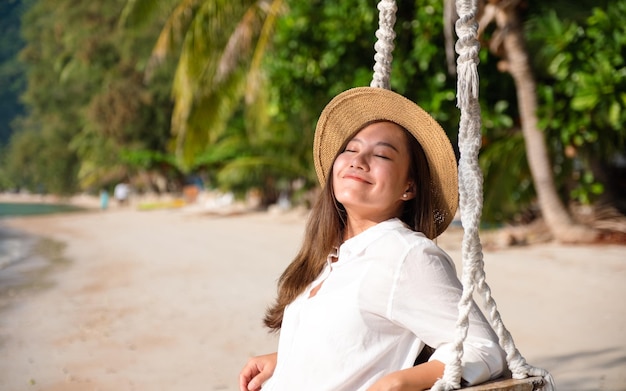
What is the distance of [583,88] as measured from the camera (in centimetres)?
799

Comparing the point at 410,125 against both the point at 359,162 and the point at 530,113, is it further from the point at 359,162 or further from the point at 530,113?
the point at 530,113

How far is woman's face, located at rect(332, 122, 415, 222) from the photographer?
1733 millimetres

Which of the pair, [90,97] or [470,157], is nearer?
[470,157]

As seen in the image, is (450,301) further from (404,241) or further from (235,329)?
(235,329)

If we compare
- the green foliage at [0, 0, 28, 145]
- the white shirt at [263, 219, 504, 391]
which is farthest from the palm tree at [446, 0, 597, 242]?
the green foliage at [0, 0, 28, 145]

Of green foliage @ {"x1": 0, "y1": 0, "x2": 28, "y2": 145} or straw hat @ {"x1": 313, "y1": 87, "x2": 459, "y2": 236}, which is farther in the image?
green foliage @ {"x1": 0, "y1": 0, "x2": 28, "y2": 145}

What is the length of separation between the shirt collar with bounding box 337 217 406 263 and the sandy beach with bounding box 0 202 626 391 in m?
2.36

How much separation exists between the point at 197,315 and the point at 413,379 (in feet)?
15.4

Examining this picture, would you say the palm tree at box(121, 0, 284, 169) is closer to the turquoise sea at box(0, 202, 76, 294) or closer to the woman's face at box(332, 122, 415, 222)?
the turquoise sea at box(0, 202, 76, 294)

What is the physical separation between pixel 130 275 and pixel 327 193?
7.43 metres

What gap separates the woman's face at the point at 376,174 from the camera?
1.73 meters

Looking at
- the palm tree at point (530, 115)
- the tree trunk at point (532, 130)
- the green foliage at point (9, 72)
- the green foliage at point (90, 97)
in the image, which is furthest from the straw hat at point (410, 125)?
the green foliage at point (9, 72)

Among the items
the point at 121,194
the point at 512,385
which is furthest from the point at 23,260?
the point at 121,194

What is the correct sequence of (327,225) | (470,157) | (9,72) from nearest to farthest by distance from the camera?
(470,157) < (327,225) < (9,72)
